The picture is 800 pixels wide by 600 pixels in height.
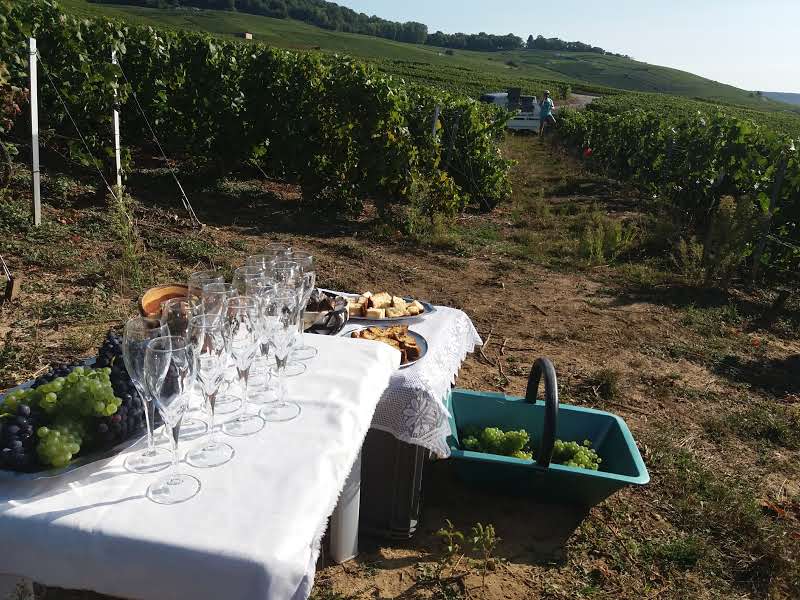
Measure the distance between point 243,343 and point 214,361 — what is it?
0.17 metres

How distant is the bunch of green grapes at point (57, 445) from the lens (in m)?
1.33

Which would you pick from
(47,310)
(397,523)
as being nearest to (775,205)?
(397,523)

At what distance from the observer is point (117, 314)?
4.90m

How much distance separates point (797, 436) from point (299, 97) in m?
7.48

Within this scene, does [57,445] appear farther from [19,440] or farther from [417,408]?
[417,408]

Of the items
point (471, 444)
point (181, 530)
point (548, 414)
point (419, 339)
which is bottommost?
point (471, 444)

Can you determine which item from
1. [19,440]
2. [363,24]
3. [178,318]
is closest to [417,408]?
[178,318]

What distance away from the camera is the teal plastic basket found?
281 centimetres

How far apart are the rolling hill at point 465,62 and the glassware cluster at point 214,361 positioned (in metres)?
38.5

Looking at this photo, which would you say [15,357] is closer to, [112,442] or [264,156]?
[112,442]

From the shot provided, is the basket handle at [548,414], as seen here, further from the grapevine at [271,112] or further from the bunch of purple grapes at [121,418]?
the grapevine at [271,112]

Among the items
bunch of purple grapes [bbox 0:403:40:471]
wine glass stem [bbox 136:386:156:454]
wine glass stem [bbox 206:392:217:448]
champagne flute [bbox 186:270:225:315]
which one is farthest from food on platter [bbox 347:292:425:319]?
bunch of purple grapes [bbox 0:403:40:471]

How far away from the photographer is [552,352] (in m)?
5.21

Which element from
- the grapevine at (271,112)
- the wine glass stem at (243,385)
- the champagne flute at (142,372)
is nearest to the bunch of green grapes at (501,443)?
the wine glass stem at (243,385)
